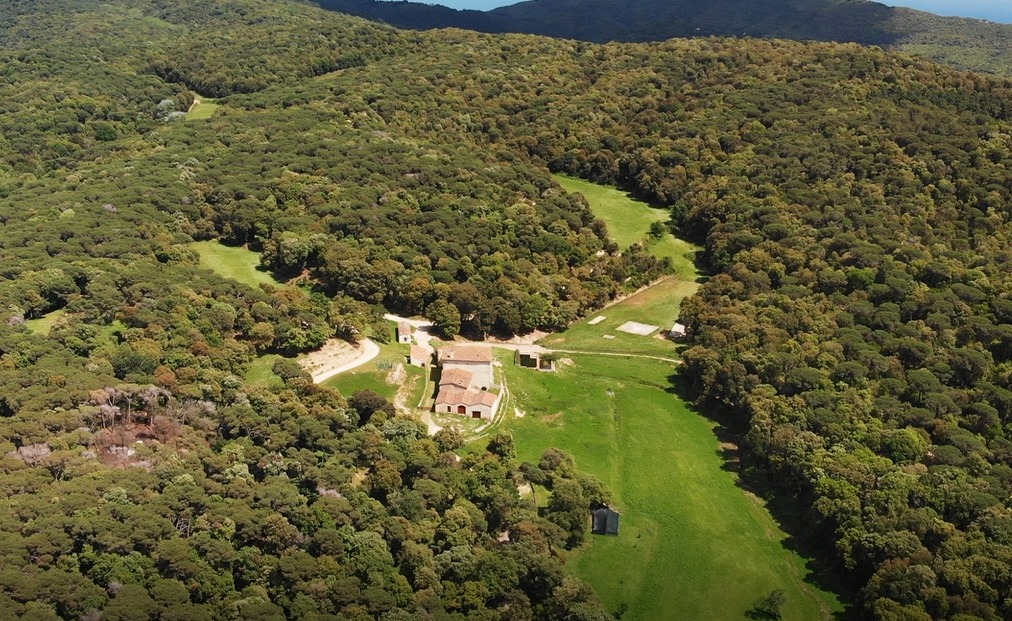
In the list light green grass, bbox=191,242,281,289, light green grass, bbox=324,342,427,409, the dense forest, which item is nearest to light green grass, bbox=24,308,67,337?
the dense forest

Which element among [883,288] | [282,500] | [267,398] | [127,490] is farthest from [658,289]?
[127,490]

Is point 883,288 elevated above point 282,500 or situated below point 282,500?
above

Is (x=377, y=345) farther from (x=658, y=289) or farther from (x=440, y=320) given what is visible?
(x=658, y=289)

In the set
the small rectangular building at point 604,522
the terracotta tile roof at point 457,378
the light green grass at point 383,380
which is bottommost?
the small rectangular building at point 604,522

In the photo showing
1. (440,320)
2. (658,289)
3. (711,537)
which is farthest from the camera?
(658,289)

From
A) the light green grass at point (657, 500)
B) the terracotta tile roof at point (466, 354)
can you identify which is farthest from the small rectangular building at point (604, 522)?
the terracotta tile roof at point (466, 354)

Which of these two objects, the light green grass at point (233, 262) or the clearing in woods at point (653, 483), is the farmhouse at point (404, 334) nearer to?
the clearing in woods at point (653, 483)

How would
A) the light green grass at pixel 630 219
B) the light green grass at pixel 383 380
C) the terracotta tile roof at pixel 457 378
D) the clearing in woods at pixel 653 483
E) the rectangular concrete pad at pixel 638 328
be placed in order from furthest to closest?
the light green grass at pixel 630 219 < the rectangular concrete pad at pixel 638 328 < the terracotta tile roof at pixel 457 378 < the light green grass at pixel 383 380 < the clearing in woods at pixel 653 483
